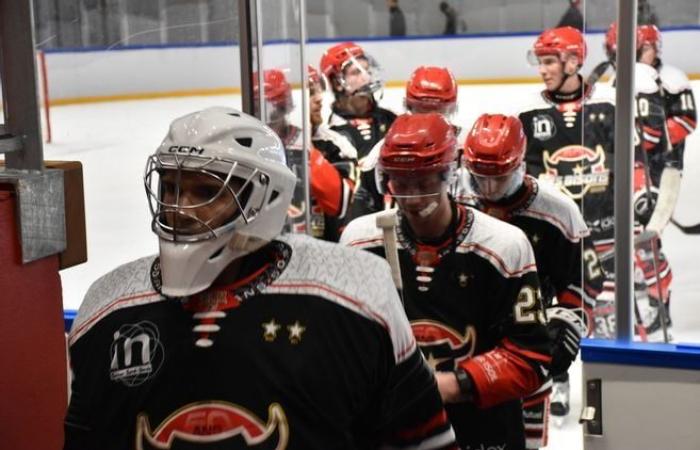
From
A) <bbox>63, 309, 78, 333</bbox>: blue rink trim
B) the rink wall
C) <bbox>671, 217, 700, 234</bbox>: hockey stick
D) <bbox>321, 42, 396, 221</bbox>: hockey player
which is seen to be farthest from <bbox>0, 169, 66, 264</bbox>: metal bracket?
<bbox>321, 42, 396, 221</bbox>: hockey player

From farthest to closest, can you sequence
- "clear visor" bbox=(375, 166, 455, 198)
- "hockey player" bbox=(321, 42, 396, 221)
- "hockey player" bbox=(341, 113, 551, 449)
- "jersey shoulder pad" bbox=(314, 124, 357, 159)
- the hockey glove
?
1. "hockey player" bbox=(321, 42, 396, 221)
2. "jersey shoulder pad" bbox=(314, 124, 357, 159)
3. the hockey glove
4. "clear visor" bbox=(375, 166, 455, 198)
5. "hockey player" bbox=(341, 113, 551, 449)

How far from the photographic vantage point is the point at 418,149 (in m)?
2.43

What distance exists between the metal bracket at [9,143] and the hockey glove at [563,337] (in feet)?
4.52

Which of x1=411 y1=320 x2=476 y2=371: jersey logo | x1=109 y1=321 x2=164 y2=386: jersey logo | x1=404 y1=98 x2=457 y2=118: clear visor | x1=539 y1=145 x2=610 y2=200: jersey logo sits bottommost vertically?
x1=411 y1=320 x2=476 y2=371: jersey logo

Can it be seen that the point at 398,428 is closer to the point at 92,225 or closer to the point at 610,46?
the point at 610,46

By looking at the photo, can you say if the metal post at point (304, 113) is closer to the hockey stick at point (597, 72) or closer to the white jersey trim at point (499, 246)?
the hockey stick at point (597, 72)

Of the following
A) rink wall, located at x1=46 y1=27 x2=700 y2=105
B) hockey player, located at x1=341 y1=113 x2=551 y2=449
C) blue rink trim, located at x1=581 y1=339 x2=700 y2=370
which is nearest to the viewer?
hockey player, located at x1=341 y1=113 x2=551 y2=449

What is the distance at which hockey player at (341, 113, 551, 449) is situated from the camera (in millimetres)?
2250

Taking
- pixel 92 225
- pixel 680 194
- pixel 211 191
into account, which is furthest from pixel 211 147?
pixel 92 225

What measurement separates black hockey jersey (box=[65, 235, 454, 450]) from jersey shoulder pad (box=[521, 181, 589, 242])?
1.66 m

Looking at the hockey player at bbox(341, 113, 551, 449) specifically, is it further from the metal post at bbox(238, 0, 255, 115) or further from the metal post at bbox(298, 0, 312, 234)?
the metal post at bbox(298, 0, 312, 234)

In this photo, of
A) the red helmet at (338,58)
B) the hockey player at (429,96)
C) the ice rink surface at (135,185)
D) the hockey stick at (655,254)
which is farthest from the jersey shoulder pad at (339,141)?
the hockey stick at (655,254)

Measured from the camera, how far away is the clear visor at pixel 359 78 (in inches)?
213

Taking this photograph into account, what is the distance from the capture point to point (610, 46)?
3.28 metres
